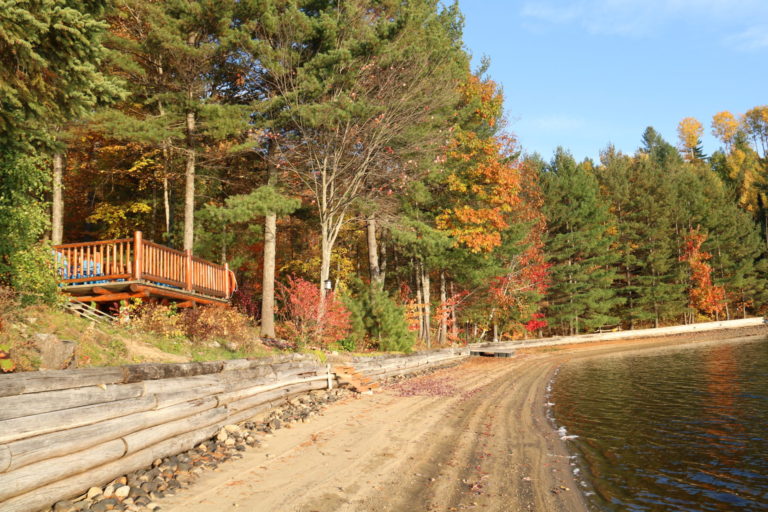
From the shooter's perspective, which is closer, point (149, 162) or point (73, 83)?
point (73, 83)

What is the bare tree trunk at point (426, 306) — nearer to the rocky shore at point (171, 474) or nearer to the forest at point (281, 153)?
the forest at point (281, 153)

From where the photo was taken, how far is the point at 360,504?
577cm

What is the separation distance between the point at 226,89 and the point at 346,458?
621 inches

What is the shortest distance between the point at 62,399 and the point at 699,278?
5725cm

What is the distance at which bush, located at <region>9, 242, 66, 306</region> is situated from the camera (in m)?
8.96

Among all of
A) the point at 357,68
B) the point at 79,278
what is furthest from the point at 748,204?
the point at 79,278

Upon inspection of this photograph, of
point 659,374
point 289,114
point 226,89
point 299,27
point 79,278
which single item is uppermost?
point 299,27

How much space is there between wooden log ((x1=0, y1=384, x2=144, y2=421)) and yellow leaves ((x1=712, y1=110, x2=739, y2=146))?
101 meters

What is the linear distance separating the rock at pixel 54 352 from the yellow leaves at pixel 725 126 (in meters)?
101

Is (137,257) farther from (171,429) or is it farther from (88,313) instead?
(171,429)

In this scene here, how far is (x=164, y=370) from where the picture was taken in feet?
23.4

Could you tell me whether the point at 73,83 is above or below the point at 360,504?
above

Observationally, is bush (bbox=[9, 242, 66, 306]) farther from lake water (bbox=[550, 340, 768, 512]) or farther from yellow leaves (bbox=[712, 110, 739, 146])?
yellow leaves (bbox=[712, 110, 739, 146])

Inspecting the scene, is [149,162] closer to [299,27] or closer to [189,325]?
[299,27]
